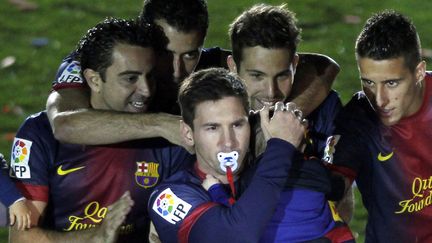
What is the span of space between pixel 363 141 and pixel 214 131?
129cm

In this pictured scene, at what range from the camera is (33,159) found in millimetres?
7969

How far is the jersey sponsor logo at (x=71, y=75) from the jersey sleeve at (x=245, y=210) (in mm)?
1562

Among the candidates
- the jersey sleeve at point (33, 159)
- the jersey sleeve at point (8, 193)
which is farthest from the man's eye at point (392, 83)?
the jersey sleeve at point (8, 193)

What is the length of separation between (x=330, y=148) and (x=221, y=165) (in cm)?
115

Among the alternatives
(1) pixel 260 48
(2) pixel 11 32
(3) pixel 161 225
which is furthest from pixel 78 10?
(3) pixel 161 225

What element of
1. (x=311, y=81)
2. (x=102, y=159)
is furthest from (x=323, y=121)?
(x=102, y=159)

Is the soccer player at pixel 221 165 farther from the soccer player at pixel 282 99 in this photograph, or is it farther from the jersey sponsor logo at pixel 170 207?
the soccer player at pixel 282 99

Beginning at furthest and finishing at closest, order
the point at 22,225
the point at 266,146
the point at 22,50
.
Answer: the point at 22,50 → the point at 22,225 → the point at 266,146

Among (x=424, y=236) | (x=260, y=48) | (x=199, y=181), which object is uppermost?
(x=260, y=48)

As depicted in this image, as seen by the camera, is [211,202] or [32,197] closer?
[211,202]

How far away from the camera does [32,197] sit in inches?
313

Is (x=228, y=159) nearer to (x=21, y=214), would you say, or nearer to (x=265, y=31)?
(x=265, y=31)

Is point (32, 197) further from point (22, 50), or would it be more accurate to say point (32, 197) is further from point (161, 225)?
point (22, 50)

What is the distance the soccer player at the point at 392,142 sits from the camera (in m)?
7.86
